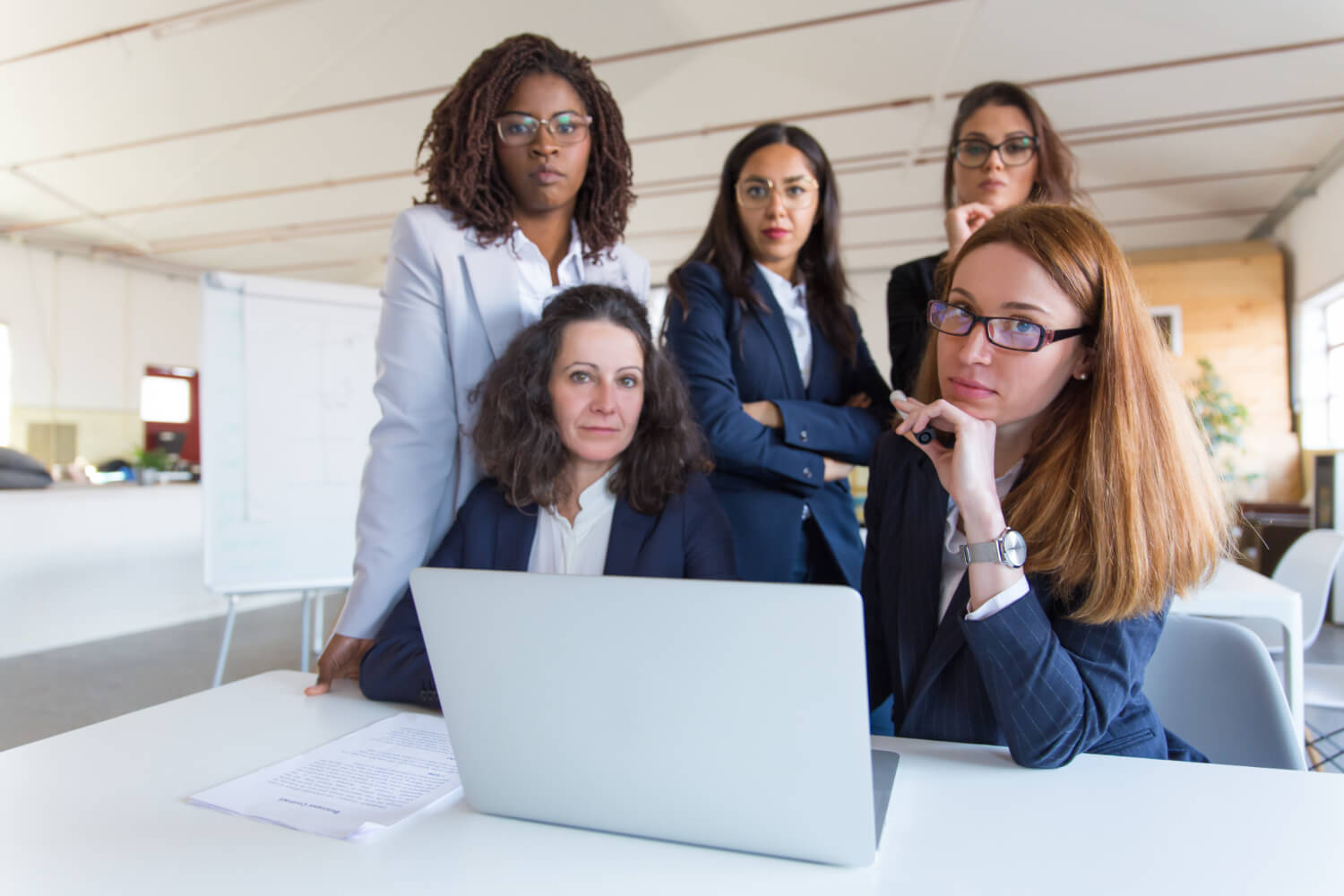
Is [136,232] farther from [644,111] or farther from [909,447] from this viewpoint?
[909,447]

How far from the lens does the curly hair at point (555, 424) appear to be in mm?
1458

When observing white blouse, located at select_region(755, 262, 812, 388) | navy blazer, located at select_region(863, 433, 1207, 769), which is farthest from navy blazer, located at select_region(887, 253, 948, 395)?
navy blazer, located at select_region(863, 433, 1207, 769)

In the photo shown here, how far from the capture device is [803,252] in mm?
1897

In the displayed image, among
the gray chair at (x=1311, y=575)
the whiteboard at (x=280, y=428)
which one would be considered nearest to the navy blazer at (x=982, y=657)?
the gray chair at (x=1311, y=575)

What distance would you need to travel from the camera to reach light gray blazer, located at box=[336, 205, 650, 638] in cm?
139

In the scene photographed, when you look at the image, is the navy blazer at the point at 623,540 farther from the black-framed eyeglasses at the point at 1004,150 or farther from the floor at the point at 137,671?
the floor at the point at 137,671

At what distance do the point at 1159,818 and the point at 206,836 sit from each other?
0.86 m

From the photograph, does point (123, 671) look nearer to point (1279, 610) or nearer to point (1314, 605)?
point (1279, 610)

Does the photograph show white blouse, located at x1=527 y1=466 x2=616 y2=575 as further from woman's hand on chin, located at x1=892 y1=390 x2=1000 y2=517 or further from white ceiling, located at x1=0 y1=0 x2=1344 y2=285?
white ceiling, located at x1=0 y1=0 x2=1344 y2=285

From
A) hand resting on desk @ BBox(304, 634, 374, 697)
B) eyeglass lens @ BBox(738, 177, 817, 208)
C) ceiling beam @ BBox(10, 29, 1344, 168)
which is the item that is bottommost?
hand resting on desk @ BBox(304, 634, 374, 697)

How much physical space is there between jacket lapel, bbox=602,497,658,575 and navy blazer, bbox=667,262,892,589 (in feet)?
0.93

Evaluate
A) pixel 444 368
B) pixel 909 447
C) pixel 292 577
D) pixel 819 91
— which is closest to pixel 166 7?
pixel 292 577

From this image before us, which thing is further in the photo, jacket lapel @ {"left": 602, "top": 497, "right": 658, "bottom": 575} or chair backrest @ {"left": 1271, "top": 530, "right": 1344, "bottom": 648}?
chair backrest @ {"left": 1271, "top": 530, "right": 1344, "bottom": 648}

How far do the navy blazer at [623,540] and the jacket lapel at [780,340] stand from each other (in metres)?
0.39
